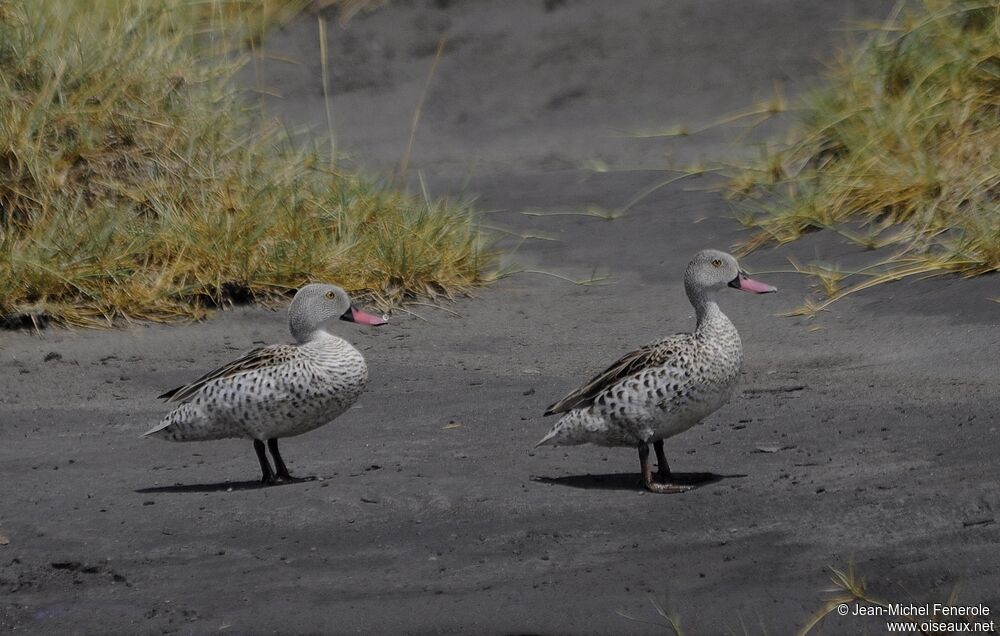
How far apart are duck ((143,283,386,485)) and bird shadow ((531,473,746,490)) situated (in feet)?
2.57

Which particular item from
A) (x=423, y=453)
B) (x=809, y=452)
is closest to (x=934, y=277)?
(x=809, y=452)

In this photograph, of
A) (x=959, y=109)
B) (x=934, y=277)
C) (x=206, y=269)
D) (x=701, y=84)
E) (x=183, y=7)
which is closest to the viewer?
(x=934, y=277)

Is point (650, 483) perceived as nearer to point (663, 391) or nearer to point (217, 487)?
point (663, 391)

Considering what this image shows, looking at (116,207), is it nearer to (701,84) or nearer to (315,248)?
(315,248)

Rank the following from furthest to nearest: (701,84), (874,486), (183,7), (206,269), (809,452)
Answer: (701,84) → (183,7) → (206,269) → (809,452) → (874,486)

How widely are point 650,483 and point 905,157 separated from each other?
4.79m

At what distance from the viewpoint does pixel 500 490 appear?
5.34 m

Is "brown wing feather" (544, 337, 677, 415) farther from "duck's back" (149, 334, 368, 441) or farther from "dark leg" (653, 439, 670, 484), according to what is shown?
"duck's back" (149, 334, 368, 441)

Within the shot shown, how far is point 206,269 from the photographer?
8625 millimetres

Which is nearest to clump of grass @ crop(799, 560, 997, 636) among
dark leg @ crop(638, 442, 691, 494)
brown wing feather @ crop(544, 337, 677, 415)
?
dark leg @ crop(638, 442, 691, 494)

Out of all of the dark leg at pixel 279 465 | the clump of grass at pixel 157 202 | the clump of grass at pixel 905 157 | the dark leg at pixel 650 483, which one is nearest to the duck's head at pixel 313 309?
the dark leg at pixel 279 465

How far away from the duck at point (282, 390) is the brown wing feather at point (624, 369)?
76 cm

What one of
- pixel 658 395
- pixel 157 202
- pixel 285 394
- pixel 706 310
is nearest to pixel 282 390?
pixel 285 394

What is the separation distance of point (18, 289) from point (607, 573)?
478 centimetres
